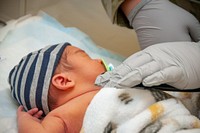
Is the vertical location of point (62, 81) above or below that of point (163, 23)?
below

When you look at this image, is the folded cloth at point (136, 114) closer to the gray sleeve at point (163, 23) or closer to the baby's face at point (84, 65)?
the baby's face at point (84, 65)

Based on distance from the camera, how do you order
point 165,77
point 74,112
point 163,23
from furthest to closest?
point 163,23, point 74,112, point 165,77

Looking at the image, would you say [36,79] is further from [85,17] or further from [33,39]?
[85,17]

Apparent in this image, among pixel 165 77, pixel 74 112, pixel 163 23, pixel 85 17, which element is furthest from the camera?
pixel 85 17

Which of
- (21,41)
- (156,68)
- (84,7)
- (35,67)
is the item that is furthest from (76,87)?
(84,7)

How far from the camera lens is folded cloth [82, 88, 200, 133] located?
0.72 metres

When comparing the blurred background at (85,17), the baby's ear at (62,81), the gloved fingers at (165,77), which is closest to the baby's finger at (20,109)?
the baby's ear at (62,81)

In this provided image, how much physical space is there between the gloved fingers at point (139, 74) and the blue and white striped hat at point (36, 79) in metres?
0.26

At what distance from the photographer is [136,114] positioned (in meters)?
0.75

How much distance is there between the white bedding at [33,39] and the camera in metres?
1.14

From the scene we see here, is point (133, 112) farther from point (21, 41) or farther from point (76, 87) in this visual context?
point (21, 41)

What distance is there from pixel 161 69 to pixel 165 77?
0.03m

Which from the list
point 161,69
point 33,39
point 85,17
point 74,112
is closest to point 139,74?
point 161,69

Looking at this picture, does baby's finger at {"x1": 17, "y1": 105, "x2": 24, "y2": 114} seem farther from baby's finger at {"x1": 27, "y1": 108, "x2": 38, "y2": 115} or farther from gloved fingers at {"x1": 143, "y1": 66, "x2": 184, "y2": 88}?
gloved fingers at {"x1": 143, "y1": 66, "x2": 184, "y2": 88}
